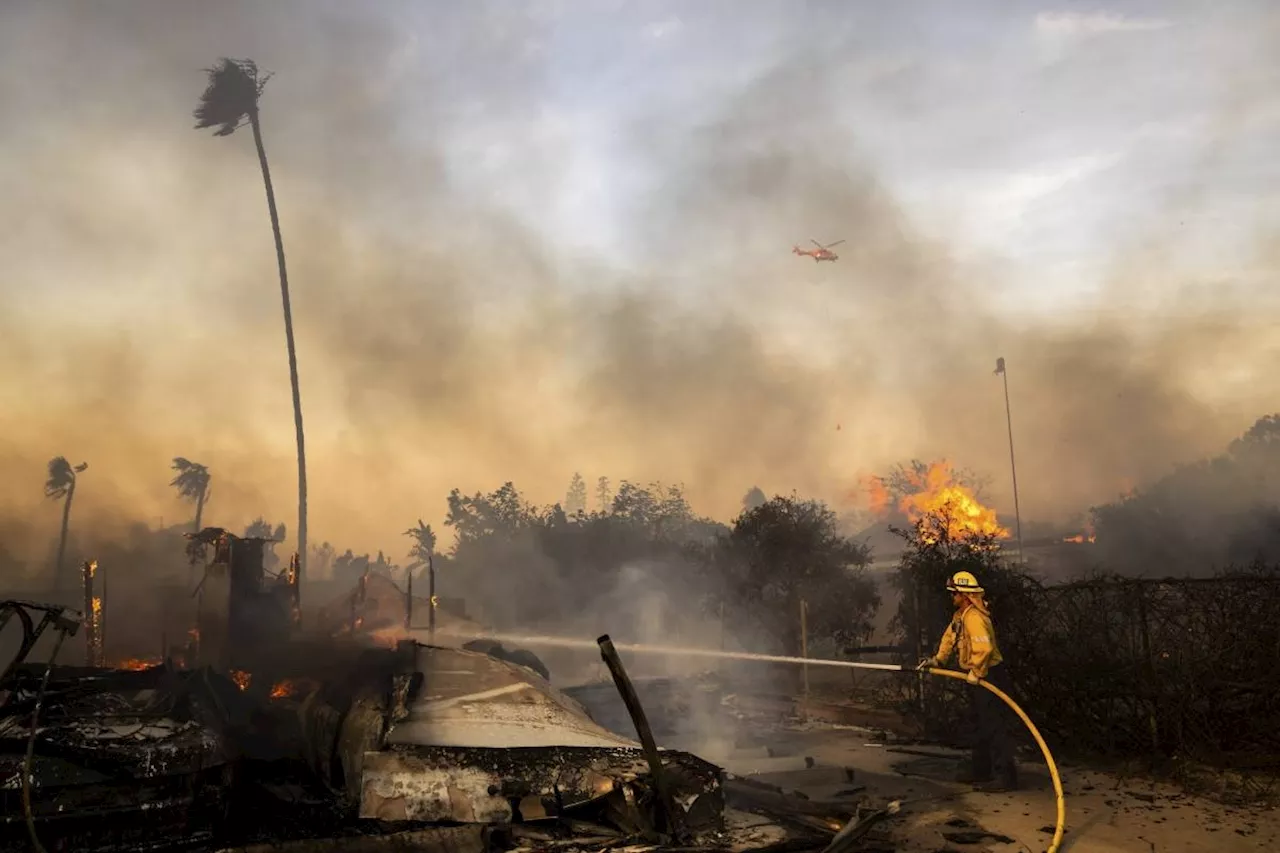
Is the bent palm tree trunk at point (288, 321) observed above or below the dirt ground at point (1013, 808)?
above

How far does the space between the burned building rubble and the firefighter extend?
2002 millimetres

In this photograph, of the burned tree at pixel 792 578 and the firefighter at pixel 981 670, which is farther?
the burned tree at pixel 792 578

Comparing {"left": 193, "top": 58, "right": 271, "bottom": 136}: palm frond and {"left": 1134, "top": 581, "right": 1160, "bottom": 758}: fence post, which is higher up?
{"left": 193, "top": 58, "right": 271, "bottom": 136}: palm frond

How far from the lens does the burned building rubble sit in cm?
530

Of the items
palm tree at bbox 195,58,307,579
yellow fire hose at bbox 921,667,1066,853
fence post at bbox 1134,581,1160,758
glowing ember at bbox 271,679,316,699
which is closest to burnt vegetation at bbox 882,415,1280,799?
fence post at bbox 1134,581,1160,758

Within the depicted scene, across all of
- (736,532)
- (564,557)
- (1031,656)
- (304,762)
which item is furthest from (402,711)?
(564,557)

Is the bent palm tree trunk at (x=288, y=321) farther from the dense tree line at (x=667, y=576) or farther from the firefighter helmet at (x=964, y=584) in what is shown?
the firefighter helmet at (x=964, y=584)

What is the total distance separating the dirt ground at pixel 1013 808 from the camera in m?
6.80

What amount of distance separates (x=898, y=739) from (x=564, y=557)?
31.7 m

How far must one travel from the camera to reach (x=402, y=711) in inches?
239

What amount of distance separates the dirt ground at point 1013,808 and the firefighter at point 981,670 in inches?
13.0

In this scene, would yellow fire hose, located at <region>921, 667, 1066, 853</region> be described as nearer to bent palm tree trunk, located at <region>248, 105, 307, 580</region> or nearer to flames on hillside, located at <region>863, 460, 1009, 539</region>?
flames on hillside, located at <region>863, 460, 1009, 539</region>

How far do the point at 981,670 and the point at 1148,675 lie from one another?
3.24 metres

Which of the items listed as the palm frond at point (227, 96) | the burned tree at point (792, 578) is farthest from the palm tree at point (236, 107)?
the burned tree at point (792, 578)
